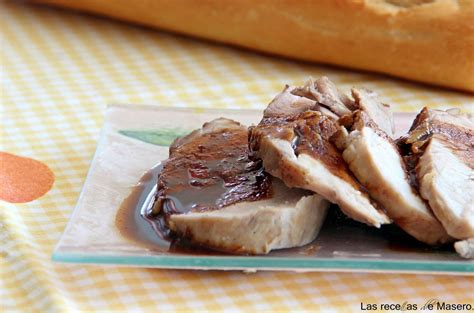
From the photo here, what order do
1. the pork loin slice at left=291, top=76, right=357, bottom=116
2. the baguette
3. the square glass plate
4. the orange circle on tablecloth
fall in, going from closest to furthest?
the square glass plate
the pork loin slice at left=291, top=76, right=357, bottom=116
the orange circle on tablecloth
the baguette

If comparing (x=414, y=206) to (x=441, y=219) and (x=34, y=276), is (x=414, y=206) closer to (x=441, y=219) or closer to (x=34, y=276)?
(x=441, y=219)

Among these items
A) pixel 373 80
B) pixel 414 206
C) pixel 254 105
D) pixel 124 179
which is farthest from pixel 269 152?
pixel 373 80

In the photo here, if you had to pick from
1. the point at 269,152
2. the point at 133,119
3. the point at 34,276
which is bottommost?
the point at 34,276

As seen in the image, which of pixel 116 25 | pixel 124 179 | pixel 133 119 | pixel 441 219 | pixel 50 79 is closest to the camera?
pixel 441 219

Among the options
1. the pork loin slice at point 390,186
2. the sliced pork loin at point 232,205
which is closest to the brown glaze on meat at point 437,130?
the pork loin slice at point 390,186

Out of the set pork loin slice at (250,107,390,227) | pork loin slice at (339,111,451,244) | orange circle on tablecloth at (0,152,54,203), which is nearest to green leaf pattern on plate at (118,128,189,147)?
orange circle on tablecloth at (0,152,54,203)

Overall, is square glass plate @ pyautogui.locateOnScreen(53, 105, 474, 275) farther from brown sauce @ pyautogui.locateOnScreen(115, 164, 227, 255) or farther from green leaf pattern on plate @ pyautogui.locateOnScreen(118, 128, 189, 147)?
green leaf pattern on plate @ pyautogui.locateOnScreen(118, 128, 189, 147)

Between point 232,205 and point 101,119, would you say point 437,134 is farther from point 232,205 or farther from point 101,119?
point 101,119
